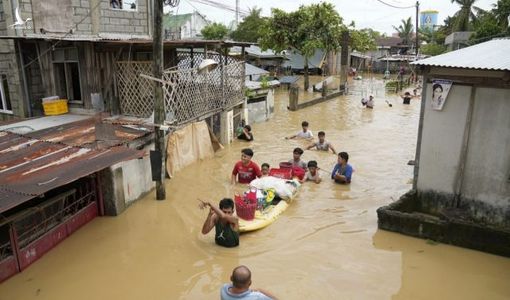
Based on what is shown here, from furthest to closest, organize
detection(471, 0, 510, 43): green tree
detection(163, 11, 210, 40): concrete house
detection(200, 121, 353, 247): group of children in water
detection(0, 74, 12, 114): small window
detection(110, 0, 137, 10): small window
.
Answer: detection(163, 11, 210, 40): concrete house < detection(471, 0, 510, 43): green tree < detection(110, 0, 137, 10): small window < detection(0, 74, 12, 114): small window < detection(200, 121, 353, 247): group of children in water

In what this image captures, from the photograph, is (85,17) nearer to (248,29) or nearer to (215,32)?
(215,32)

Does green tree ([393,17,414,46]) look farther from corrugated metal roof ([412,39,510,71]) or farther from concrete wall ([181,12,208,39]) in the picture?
corrugated metal roof ([412,39,510,71])

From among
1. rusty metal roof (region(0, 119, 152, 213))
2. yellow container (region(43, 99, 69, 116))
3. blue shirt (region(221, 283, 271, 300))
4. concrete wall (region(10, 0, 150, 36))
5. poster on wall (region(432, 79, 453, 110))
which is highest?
concrete wall (region(10, 0, 150, 36))

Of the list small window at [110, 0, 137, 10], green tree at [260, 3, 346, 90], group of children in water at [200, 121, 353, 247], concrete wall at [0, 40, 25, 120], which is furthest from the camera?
green tree at [260, 3, 346, 90]

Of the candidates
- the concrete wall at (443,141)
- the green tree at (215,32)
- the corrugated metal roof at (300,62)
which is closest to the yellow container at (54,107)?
the concrete wall at (443,141)

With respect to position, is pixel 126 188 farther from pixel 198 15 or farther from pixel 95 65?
pixel 198 15

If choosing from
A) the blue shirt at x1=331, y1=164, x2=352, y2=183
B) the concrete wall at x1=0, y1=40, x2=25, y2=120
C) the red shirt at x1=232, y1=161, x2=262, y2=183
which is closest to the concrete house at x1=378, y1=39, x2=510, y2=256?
the blue shirt at x1=331, y1=164, x2=352, y2=183

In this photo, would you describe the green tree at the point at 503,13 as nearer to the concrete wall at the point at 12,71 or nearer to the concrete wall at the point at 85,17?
the concrete wall at the point at 85,17

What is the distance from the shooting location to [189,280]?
21.0ft

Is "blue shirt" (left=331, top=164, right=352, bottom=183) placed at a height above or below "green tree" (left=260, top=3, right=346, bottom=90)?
below

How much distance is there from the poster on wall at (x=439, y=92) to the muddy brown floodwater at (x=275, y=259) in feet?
8.33

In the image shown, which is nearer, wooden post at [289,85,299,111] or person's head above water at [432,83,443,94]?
person's head above water at [432,83,443,94]

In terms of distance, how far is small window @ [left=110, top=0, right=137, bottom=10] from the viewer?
542 inches

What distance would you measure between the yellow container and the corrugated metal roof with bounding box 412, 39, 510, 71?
946cm
